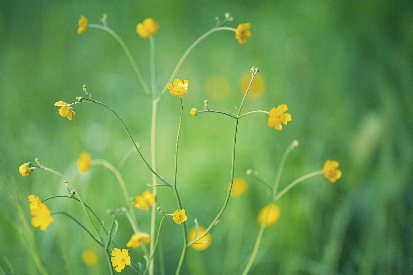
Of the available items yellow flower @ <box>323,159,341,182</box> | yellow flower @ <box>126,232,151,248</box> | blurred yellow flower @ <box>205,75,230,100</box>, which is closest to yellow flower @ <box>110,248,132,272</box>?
yellow flower @ <box>126,232,151,248</box>

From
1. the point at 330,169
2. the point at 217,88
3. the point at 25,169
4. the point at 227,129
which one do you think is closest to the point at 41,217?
the point at 25,169

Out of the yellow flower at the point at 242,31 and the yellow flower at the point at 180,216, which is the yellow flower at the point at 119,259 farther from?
the yellow flower at the point at 242,31

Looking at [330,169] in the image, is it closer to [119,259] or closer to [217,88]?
[119,259]

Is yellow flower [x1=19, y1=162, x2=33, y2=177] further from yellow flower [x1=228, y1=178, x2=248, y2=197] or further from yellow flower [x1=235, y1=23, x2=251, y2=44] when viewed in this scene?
yellow flower [x1=228, y1=178, x2=248, y2=197]

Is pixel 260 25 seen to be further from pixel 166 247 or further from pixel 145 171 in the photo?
pixel 166 247

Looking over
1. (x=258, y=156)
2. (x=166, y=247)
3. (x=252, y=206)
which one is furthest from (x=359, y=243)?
(x=166, y=247)
